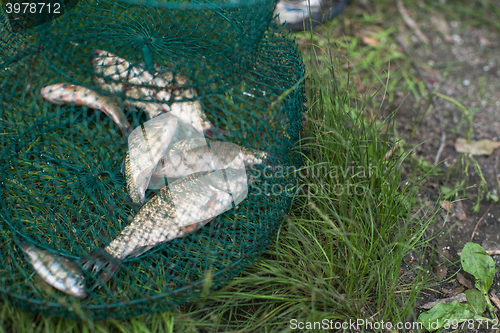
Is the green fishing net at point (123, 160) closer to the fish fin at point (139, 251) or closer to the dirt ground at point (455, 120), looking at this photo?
the fish fin at point (139, 251)

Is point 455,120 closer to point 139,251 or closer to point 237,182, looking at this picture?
point 237,182

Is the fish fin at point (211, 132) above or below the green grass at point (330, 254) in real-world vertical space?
above

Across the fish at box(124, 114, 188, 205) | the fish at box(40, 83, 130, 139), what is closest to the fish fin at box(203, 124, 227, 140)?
the fish at box(124, 114, 188, 205)

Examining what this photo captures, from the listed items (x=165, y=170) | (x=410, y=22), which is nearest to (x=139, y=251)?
(x=165, y=170)

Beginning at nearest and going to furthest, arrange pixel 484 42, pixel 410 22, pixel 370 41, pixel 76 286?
pixel 76 286, pixel 370 41, pixel 484 42, pixel 410 22

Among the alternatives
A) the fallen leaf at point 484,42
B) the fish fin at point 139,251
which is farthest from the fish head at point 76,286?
the fallen leaf at point 484,42

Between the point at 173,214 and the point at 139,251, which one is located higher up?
the point at 173,214

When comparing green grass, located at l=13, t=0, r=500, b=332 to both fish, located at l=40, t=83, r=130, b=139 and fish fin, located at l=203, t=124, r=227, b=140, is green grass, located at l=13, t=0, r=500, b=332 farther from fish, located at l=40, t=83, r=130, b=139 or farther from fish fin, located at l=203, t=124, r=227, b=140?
fish, located at l=40, t=83, r=130, b=139
